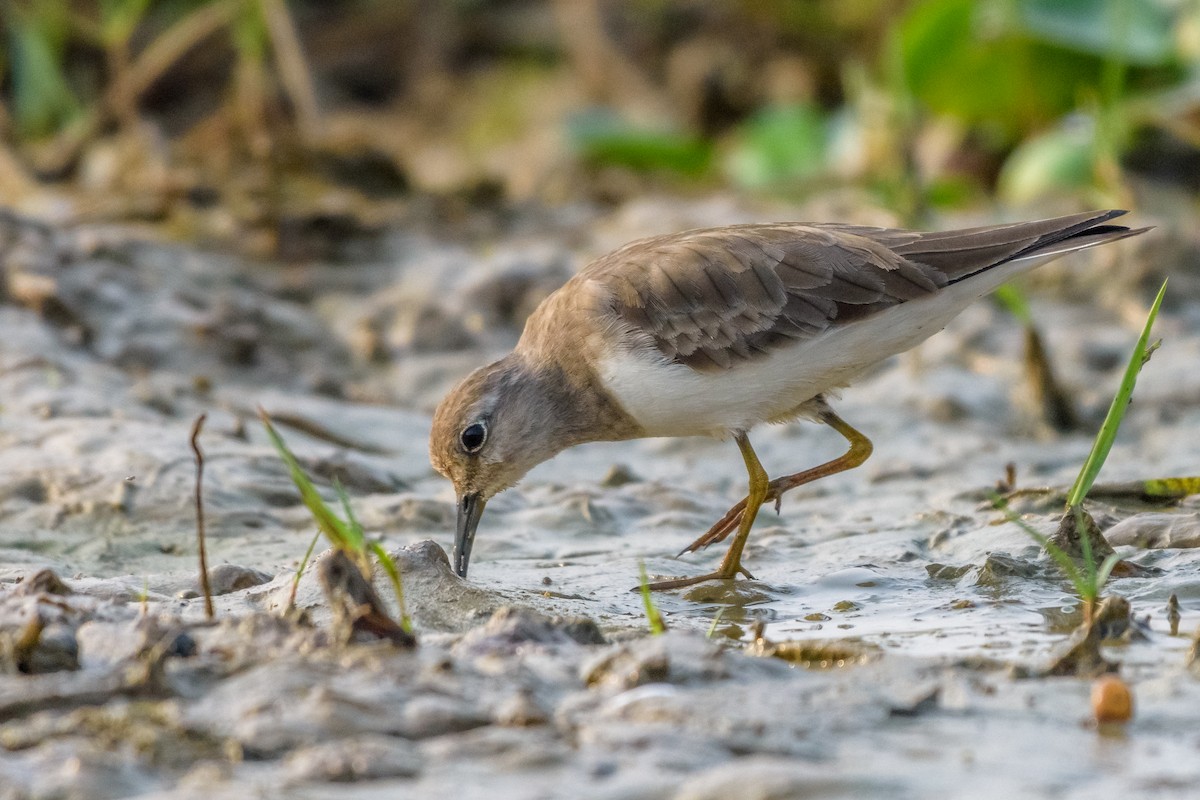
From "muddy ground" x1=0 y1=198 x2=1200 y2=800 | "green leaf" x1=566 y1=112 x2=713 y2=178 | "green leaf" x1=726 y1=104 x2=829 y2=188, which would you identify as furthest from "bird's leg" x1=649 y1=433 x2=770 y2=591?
"green leaf" x1=566 y1=112 x2=713 y2=178

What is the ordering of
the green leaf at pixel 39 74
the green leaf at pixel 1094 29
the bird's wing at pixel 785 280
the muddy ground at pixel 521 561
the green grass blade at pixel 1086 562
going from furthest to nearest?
the green leaf at pixel 39 74 < the green leaf at pixel 1094 29 < the bird's wing at pixel 785 280 < the green grass blade at pixel 1086 562 < the muddy ground at pixel 521 561

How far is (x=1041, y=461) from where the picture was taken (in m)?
6.86

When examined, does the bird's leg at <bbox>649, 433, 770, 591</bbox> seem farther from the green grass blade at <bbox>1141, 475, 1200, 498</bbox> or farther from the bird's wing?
the green grass blade at <bbox>1141, 475, 1200, 498</bbox>

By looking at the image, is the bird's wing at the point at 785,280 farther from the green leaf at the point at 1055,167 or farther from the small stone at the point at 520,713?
the green leaf at the point at 1055,167

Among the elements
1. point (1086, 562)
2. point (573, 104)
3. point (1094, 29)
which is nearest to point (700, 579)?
point (1086, 562)

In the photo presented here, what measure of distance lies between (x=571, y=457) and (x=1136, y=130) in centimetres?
534

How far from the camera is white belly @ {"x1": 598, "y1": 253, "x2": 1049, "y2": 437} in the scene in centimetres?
546

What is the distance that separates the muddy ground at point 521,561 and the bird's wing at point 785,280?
2.73 ft

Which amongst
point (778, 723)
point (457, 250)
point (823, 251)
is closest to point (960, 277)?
point (823, 251)

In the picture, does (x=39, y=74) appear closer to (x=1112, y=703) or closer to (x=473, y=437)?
(x=473, y=437)

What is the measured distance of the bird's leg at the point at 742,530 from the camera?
5.18 metres

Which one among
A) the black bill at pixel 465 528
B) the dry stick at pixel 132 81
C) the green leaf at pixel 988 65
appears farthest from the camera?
the dry stick at pixel 132 81

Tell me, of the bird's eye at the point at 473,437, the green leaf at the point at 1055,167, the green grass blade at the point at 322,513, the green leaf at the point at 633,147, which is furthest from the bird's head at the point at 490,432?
the green leaf at the point at 633,147

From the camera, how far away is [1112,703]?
3.38 m
